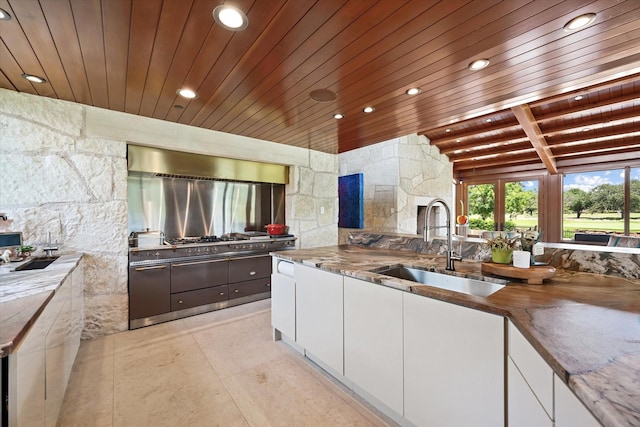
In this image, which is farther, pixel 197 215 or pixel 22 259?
pixel 197 215

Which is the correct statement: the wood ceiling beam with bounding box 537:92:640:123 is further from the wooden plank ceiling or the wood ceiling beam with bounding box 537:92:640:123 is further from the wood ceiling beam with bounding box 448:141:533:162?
the wooden plank ceiling

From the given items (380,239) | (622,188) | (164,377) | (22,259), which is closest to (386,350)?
(380,239)

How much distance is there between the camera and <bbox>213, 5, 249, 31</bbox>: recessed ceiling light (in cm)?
139

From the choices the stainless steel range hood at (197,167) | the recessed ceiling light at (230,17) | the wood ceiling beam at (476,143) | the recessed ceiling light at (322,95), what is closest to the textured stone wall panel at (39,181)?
the stainless steel range hood at (197,167)

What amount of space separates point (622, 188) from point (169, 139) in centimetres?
842

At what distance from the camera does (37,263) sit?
6.93ft

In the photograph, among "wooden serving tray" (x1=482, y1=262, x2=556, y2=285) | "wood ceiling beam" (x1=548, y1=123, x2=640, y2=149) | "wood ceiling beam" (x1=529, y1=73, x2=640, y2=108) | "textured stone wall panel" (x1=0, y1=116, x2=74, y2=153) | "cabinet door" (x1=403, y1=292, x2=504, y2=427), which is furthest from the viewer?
"wood ceiling beam" (x1=548, y1=123, x2=640, y2=149)

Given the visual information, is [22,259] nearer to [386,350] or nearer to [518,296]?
[386,350]

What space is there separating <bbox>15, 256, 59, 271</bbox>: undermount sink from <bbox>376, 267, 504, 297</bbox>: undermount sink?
98.2 inches

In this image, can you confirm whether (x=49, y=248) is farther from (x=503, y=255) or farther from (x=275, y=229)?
(x=503, y=255)

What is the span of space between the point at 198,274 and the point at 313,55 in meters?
2.71

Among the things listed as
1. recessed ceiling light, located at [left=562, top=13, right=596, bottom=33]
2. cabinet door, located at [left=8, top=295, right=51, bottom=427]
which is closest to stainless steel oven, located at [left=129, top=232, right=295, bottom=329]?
cabinet door, located at [left=8, top=295, right=51, bottom=427]

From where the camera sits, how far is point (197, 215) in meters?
3.87

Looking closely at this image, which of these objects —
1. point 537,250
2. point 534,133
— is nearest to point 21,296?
point 537,250
